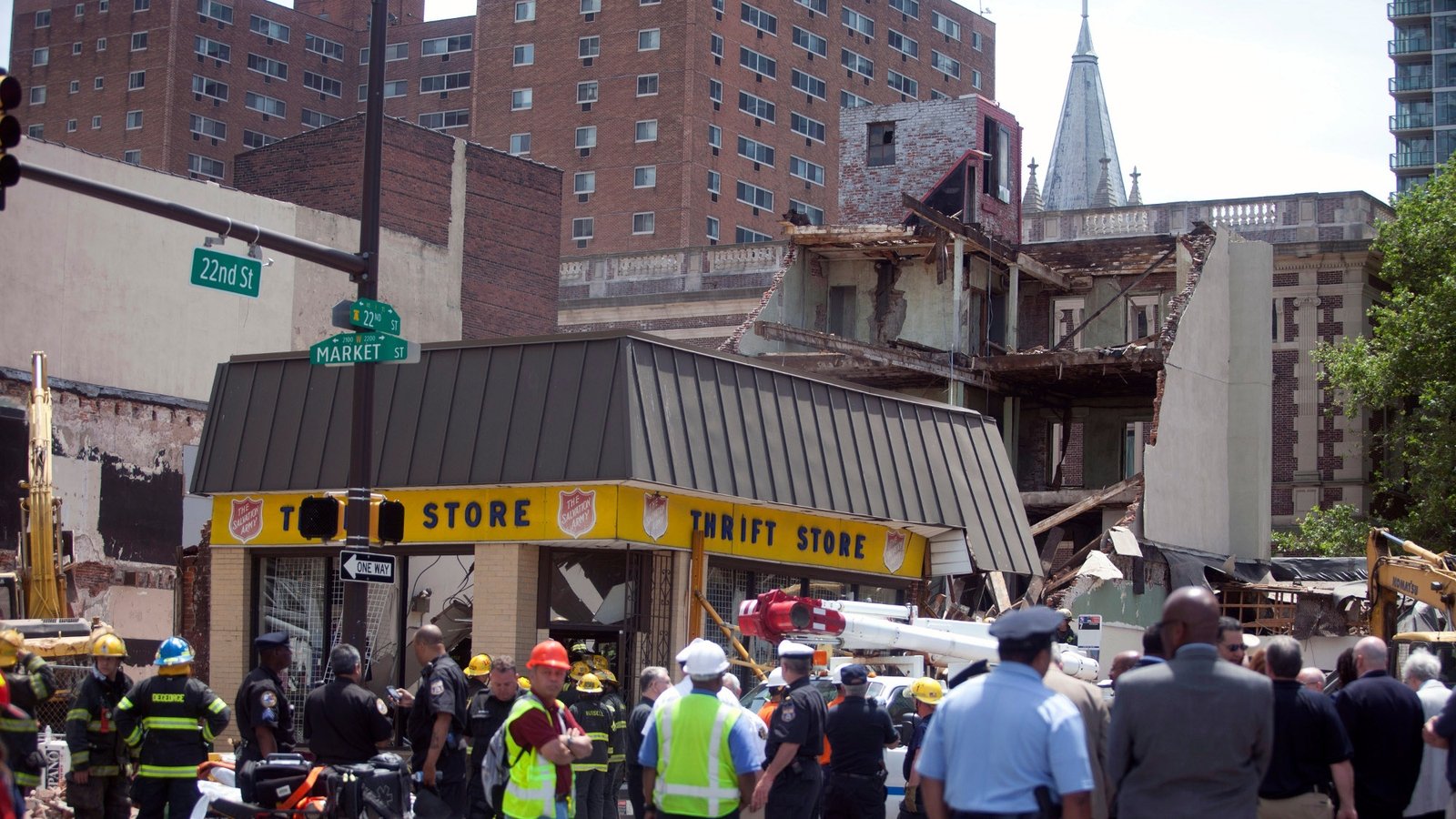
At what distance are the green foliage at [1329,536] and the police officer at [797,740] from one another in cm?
3913

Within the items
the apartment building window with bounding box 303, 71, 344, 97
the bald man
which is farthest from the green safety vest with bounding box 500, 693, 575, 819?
the apartment building window with bounding box 303, 71, 344, 97

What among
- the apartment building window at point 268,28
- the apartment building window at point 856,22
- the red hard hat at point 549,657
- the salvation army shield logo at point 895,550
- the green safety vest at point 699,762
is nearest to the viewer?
the green safety vest at point 699,762

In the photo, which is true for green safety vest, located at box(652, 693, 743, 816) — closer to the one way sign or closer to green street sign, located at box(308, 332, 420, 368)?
the one way sign

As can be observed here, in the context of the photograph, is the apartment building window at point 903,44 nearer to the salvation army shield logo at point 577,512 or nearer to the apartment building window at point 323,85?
the apartment building window at point 323,85

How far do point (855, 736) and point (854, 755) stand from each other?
5.6 inches

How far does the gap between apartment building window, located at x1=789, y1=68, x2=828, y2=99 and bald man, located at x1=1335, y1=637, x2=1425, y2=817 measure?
260 feet

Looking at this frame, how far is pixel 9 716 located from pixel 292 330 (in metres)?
34.0

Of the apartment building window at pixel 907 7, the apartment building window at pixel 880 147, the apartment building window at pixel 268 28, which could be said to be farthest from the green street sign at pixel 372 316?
the apartment building window at pixel 268 28

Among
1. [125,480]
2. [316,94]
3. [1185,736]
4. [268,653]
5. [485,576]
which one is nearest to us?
[1185,736]

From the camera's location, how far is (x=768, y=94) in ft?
284

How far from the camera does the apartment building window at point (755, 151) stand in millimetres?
84688

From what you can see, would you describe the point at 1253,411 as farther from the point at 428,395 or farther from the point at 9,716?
the point at 9,716

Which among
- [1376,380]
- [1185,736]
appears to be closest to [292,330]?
[1376,380]

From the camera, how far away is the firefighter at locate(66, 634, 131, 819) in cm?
1351
